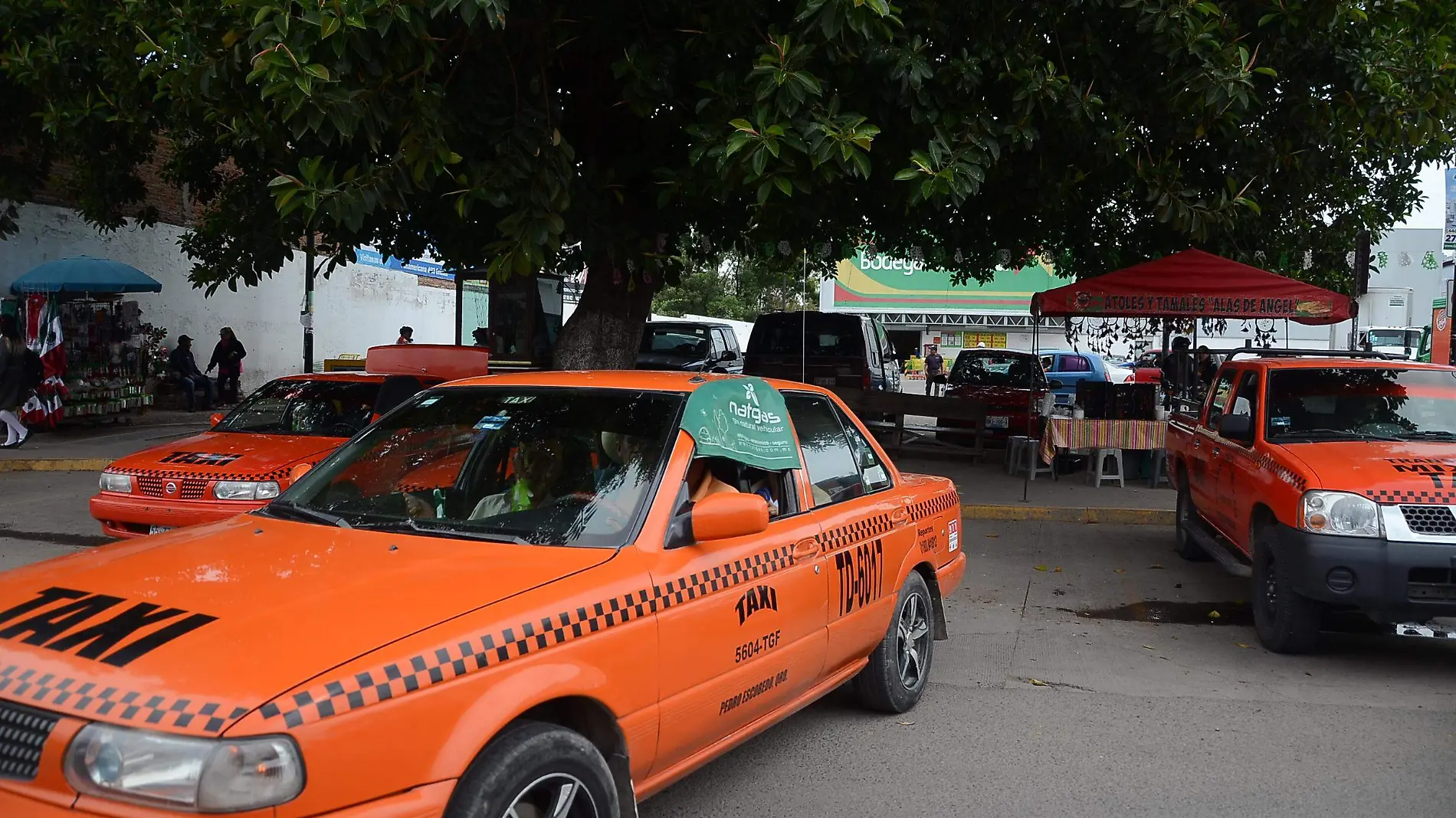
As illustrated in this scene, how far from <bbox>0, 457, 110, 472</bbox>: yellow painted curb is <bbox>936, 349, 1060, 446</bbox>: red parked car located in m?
11.4

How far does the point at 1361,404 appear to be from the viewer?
7.23 m

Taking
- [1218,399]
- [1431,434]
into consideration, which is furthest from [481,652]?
[1218,399]

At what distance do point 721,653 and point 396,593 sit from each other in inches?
45.6

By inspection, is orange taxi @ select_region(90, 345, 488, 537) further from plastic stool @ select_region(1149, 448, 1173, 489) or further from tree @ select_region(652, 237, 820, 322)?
tree @ select_region(652, 237, 820, 322)

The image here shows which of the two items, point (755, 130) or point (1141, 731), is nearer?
point (1141, 731)

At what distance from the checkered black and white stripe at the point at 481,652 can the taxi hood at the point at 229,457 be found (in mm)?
4578

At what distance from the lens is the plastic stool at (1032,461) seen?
505 inches

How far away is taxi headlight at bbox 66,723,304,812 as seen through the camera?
7.41ft

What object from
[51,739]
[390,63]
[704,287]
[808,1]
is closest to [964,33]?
[808,1]

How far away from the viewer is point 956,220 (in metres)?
12.6

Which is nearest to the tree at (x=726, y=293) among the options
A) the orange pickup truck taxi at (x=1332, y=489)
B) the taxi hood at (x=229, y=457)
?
the taxi hood at (x=229, y=457)

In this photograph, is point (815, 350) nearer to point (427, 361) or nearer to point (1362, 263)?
point (427, 361)

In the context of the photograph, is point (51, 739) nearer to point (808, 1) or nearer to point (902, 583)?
point (902, 583)

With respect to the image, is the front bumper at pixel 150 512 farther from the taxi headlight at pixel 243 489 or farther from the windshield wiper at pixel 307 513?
the windshield wiper at pixel 307 513
